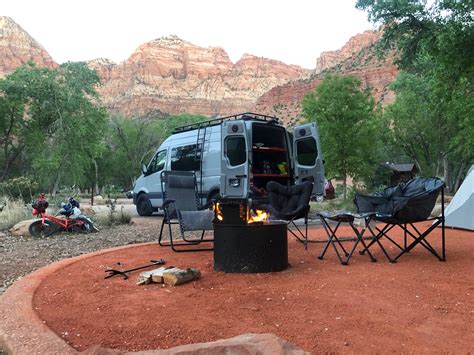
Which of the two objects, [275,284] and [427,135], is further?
[427,135]

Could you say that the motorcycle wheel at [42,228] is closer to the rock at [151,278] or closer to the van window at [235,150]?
the van window at [235,150]

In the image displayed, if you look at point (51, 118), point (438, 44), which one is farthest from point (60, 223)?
point (51, 118)

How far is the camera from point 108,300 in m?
3.36

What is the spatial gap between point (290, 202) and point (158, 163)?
6.29 metres

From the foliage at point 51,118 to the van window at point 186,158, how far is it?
44.8 ft

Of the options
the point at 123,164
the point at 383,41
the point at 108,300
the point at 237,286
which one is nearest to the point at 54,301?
the point at 108,300

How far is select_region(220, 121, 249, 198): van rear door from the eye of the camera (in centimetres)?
895

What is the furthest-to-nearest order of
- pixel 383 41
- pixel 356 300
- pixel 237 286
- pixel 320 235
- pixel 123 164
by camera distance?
pixel 123 164
pixel 383 41
pixel 320 235
pixel 237 286
pixel 356 300

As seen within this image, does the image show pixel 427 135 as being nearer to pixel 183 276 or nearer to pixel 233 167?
pixel 233 167

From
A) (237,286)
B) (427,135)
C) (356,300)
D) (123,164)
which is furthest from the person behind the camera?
(123,164)

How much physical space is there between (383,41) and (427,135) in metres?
14.6

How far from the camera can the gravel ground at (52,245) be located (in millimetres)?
5062

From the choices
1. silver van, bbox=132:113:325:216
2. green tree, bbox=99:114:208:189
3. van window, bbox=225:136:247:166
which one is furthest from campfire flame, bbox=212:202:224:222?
green tree, bbox=99:114:208:189

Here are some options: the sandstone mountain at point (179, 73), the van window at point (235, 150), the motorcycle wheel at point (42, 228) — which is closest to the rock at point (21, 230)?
the motorcycle wheel at point (42, 228)
